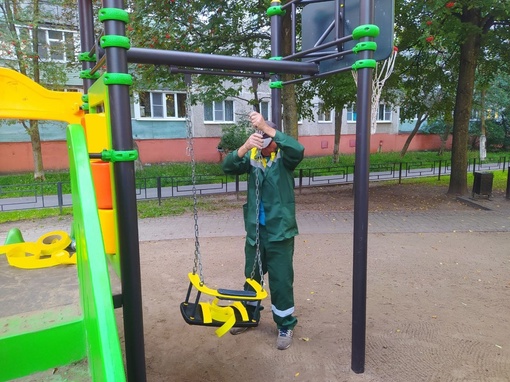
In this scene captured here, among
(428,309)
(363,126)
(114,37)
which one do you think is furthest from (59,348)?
(428,309)

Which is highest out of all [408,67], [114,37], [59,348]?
[408,67]

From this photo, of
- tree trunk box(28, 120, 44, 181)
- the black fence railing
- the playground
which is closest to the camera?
the playground

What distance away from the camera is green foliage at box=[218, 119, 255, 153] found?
64.4ft

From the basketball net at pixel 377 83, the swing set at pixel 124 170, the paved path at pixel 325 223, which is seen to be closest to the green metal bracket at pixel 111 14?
the swing set at pixel 124 170

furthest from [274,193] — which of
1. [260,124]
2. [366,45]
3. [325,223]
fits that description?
[325,223]

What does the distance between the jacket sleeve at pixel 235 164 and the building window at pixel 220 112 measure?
61.3 feet

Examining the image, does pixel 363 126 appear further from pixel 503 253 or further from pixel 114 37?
pixel 503 253

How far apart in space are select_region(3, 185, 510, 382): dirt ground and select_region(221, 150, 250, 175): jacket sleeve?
1407 mm

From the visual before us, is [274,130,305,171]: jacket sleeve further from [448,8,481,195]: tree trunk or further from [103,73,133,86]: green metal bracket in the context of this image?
[448,8,481,195]: tree trunk

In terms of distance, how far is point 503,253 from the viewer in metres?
5.65

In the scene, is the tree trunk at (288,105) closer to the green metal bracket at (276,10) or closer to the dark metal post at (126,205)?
the green metal bracket at (276,10)

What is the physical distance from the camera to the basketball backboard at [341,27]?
2.87 metres

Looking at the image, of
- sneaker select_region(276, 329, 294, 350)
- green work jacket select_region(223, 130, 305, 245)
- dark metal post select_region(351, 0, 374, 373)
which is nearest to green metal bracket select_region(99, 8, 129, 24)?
green work jacket select_region(223, 130, 305, 245)

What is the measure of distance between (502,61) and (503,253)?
758cm
